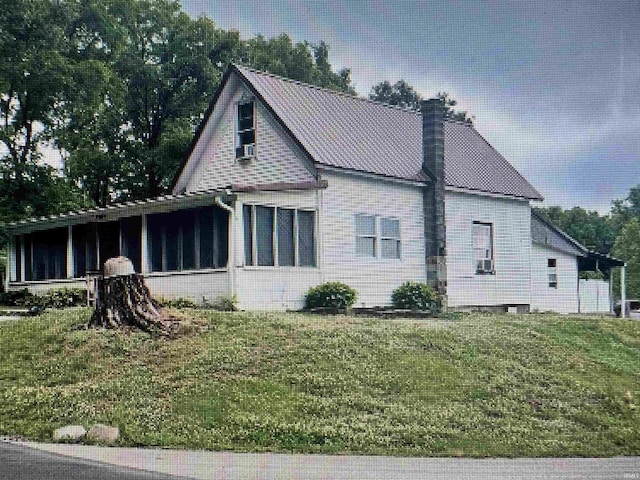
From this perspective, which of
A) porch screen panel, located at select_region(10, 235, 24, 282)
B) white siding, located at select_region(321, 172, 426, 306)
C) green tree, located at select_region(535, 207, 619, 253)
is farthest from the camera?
green tree, located at select_region(535, 207, 619, 253)

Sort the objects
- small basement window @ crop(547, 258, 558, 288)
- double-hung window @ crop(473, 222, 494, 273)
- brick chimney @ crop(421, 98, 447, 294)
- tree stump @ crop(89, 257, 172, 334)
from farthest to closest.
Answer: small basement window @ crop(547, 258, 558, 288) < double-hung window @ crop(473, 222, 494, 273) < brick chimney @ crop(421, 98, 447, 294) < tree stump @ crop(89, 257, 172, 334)

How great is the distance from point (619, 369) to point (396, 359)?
13.0 ft

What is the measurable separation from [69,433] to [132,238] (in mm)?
12464

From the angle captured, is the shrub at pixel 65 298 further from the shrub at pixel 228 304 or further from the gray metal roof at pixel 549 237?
the gray metal roof at pixel 549 237

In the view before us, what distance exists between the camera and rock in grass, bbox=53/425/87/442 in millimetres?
9125

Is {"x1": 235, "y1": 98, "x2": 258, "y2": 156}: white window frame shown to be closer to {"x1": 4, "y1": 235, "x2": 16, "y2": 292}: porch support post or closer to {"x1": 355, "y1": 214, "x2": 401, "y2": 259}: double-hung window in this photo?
{"x1": 355, "y1": 214, "x2": 401, "y2": 259}: double-hung window

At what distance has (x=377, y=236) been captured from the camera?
21391 millimetres

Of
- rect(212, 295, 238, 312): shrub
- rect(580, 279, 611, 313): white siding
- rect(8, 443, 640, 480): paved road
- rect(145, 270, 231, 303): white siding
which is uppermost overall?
rect(145, 270, 231, 303): white siding

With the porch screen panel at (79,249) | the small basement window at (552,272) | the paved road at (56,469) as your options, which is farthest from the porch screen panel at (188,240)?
the small basement window at (552,272)

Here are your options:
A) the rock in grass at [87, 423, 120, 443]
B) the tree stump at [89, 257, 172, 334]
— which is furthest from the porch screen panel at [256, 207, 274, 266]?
the rock in grass at [87, 423, 120, 443]

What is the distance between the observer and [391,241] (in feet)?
71.7

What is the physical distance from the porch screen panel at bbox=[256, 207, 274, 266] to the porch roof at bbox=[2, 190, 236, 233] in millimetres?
968

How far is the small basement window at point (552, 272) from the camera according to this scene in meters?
27.5

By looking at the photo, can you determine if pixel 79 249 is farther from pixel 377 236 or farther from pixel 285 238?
pixel 377 236
